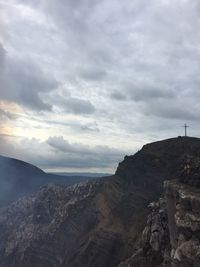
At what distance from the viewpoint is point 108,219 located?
10100cm

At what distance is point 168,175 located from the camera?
10312cm

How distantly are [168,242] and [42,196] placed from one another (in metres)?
79.8

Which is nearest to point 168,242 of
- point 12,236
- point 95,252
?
point 95,252

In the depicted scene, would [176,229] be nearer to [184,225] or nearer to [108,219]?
[184,225]

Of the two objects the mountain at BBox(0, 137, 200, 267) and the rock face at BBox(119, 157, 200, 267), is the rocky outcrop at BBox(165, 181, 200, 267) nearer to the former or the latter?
the rock face at BBox(119, 157, 200, 267)

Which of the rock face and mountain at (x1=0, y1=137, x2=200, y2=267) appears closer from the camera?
the rock face

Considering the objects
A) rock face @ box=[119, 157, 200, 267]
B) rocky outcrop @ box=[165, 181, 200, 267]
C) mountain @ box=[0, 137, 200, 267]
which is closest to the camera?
rocky outcrop @ box=[165, 181, 200, 267]

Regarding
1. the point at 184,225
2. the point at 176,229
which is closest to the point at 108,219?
the point at 176,229

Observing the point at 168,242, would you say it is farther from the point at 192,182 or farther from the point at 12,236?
the point at 12,236

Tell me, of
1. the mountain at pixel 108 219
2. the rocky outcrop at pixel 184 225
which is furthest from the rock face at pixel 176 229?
the mountain at pixel 108 219

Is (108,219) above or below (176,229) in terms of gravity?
below

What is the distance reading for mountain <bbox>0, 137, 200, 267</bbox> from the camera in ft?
234

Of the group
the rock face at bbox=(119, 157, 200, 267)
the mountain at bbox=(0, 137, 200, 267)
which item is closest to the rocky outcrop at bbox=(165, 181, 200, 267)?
the rock face at bbox=(119, 157, 200, 267)

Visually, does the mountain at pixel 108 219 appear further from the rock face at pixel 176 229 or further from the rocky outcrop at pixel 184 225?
the rocky outcrop at pixel 184 225
